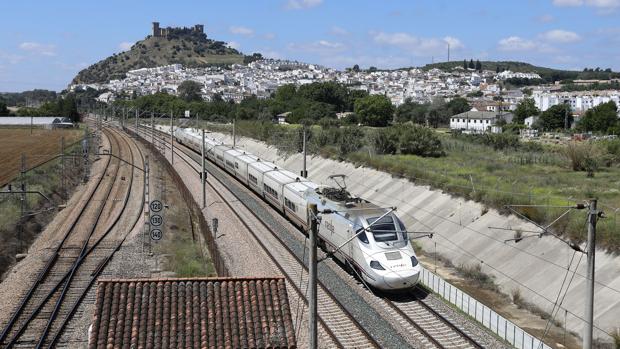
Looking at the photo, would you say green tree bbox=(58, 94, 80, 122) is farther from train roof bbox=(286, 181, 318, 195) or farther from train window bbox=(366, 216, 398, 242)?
train window bbox=(366, 216, 398, 242)

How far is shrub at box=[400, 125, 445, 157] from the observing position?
54.9m

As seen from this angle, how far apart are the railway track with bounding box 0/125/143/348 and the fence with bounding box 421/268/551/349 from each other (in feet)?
39.3

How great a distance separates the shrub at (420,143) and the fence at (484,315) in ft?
103

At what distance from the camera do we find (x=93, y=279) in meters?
24.7

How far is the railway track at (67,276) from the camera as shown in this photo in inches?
747

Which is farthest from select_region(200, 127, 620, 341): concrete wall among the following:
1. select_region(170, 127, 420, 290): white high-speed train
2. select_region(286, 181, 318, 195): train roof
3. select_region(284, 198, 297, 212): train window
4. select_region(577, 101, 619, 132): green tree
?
select_region(577, 101, 619, 132): green tree

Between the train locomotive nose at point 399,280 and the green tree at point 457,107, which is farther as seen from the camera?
the green tree at point 457,107

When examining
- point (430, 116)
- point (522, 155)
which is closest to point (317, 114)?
point (430, 116)

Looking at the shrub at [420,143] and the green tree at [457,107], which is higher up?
the green tree at [457,107]

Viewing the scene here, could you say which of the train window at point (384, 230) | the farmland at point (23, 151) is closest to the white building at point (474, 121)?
the farmland at point (23, 151)

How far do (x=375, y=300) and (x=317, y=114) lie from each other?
94.0 meters

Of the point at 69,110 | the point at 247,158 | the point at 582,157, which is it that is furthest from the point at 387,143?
the point at 69,110

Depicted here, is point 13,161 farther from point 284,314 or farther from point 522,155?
point 284,314

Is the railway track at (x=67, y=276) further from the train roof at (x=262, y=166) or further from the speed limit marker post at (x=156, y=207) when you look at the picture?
the train roof at (x=262, y=166)
